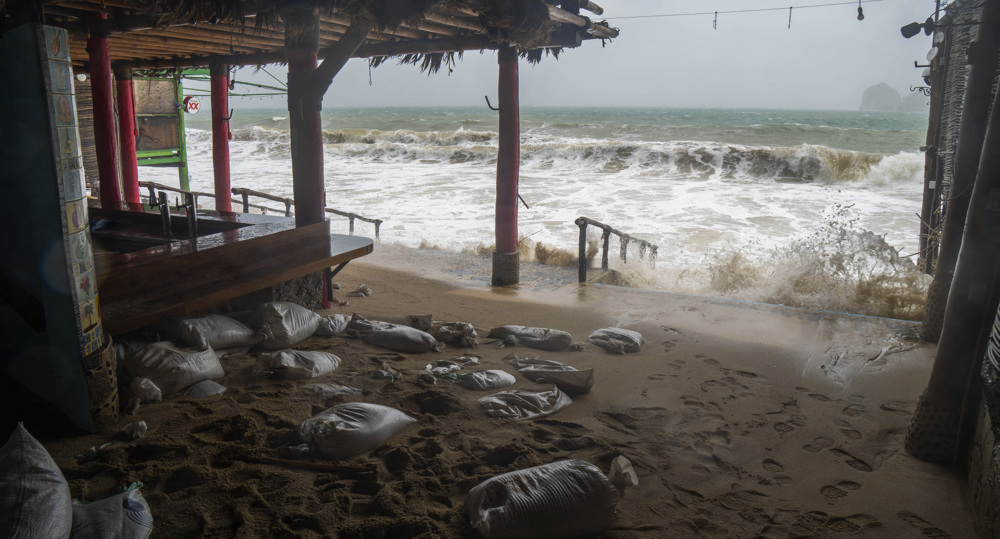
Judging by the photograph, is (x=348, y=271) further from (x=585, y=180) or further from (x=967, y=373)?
(x=585, y=180)

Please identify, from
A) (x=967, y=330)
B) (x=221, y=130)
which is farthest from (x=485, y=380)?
(x=221, y=130)

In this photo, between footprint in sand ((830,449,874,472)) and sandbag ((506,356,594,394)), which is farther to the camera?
sandbag ((506,356,594,394))

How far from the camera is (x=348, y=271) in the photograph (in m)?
7.87

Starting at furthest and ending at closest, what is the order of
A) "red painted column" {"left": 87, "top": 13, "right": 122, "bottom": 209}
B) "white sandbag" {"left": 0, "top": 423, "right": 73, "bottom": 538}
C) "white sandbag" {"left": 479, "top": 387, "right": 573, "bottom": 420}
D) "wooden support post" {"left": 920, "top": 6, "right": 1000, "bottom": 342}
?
"red painted column" {"left": 87, "top": 13, "right": 122, "bottom": 209}
"wooden support post" {"left": 920, "top": 6, "right": 1000, "bottom": 342}
"white sandbag" {"left": 479, "top": 387, "right": 573, "bottom": 420}
"white sandbag" {"left": 0, "top": 423, "right": 73, "bottom": 538}

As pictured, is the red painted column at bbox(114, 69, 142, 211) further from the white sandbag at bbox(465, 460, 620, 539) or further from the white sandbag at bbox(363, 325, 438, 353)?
the white sandbag at bbox(465, 460, 620, 539)

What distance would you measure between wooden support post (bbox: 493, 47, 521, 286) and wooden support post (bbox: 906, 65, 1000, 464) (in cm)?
467

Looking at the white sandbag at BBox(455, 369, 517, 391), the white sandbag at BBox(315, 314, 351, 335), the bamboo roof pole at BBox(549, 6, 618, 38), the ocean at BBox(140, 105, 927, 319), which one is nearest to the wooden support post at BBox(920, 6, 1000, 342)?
the ocean at BBox(140, 105, 927, 319)

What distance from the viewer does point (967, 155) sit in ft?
17.2

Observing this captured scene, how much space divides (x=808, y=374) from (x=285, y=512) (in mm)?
3802

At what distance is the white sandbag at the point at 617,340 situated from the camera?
4.92 meters

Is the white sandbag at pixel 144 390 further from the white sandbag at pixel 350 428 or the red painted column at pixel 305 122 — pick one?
the red painted column at pixel 305 122

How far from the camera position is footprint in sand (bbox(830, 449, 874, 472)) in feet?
10.4

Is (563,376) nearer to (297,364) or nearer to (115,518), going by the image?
(297,364)

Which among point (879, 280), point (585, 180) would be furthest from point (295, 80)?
point (585, 180)
